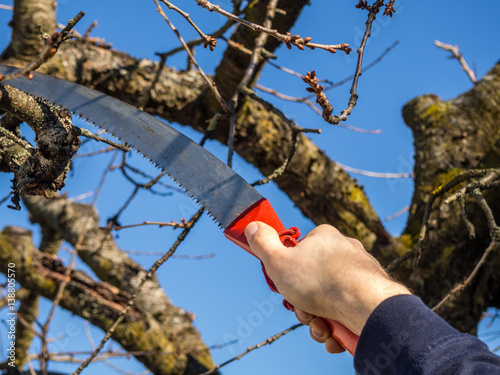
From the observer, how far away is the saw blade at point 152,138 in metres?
1.78

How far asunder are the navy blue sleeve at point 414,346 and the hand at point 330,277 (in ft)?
0.16

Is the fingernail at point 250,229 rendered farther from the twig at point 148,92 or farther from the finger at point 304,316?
the twig at point 148,92

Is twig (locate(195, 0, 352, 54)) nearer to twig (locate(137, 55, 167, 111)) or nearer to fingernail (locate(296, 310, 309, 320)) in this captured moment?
fingernail (locate(296, 310, 309, 320))

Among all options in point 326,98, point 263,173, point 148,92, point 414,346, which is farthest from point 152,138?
point 263,173

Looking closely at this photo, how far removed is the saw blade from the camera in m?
1.78

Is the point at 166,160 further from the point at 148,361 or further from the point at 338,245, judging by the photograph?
the point at 148,361

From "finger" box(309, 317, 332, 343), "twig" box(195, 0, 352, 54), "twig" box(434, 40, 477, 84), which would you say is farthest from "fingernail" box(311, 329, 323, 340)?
"twig" box(434, 40, 477, 84)

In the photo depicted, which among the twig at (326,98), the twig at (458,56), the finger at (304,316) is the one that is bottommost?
the finger at (304,316)

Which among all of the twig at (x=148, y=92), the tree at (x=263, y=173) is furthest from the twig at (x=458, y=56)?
the twig at (x=148, y=92)

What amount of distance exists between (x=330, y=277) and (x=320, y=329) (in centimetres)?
23

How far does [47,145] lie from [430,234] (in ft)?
8.02

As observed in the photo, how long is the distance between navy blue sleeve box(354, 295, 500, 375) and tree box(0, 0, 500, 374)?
1.88 metres

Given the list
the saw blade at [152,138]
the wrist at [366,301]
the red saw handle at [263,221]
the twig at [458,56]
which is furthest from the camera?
the twig at [458,56]

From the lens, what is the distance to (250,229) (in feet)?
5.19
